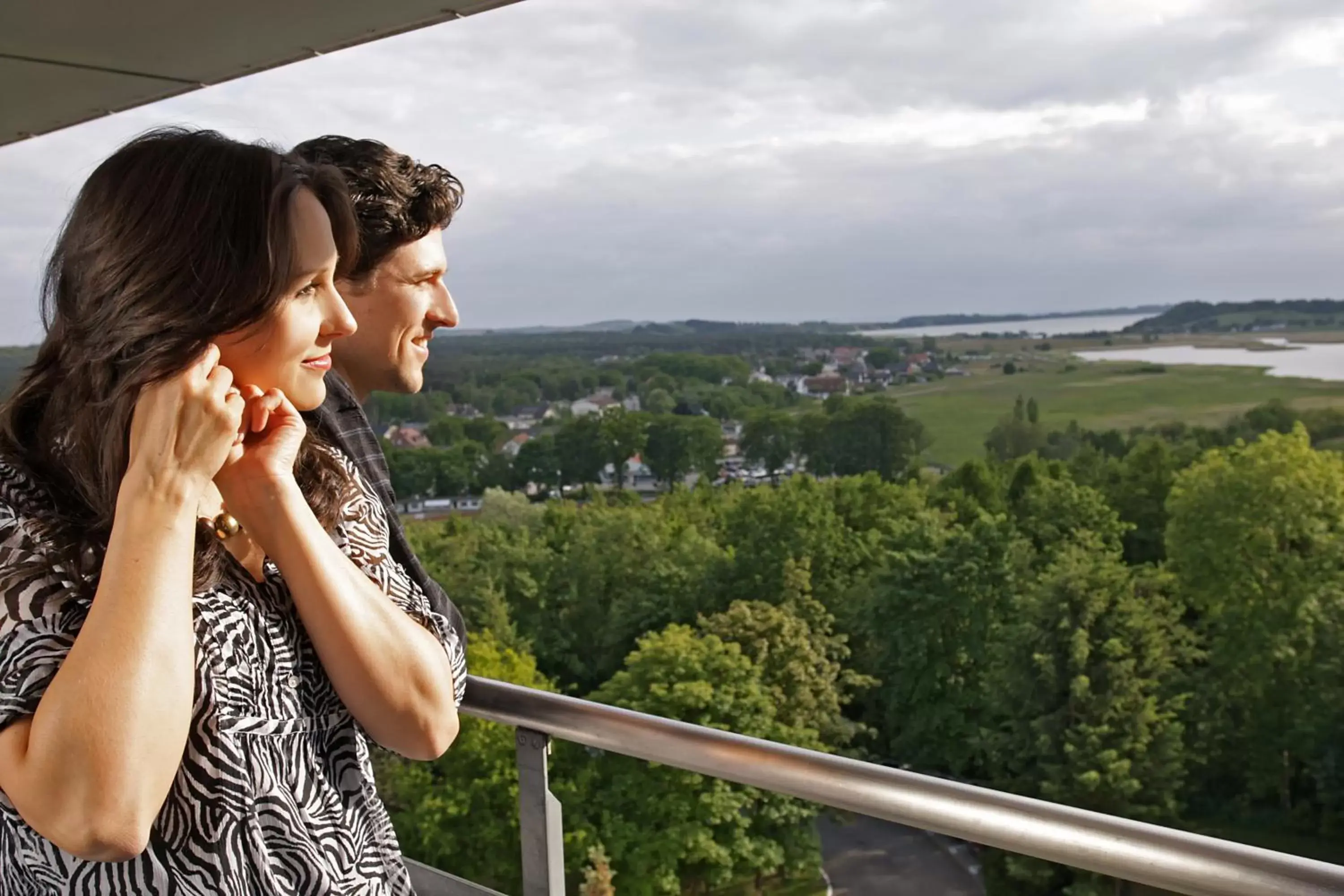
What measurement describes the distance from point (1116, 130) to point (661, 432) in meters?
29.9

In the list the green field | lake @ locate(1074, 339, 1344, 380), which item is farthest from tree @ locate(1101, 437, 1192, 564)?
lake @ locate(1074, 339, 1344, 380)

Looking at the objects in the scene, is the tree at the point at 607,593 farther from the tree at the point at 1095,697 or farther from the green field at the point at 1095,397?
the green field at the point at 1095,397

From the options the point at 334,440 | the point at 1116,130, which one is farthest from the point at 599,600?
the point at 1116,130

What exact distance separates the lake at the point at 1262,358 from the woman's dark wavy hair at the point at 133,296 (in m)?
51.0

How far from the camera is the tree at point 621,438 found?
2015 inches

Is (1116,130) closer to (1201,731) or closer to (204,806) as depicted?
(1201,731)

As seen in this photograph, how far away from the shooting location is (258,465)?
1059 mm

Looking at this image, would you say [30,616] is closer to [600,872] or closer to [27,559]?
[27,559]

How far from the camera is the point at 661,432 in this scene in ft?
171

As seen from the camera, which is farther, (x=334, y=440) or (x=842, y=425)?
(x=842, y=425)

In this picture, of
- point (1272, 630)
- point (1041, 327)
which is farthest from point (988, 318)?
point (1272, 630)

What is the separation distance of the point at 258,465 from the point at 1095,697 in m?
28.4

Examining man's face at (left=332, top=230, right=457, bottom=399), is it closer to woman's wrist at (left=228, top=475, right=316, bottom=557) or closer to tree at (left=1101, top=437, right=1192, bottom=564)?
woman's wrist at (left=228, top=475, right=316, bottom=557)

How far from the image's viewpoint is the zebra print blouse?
35.7 inches
